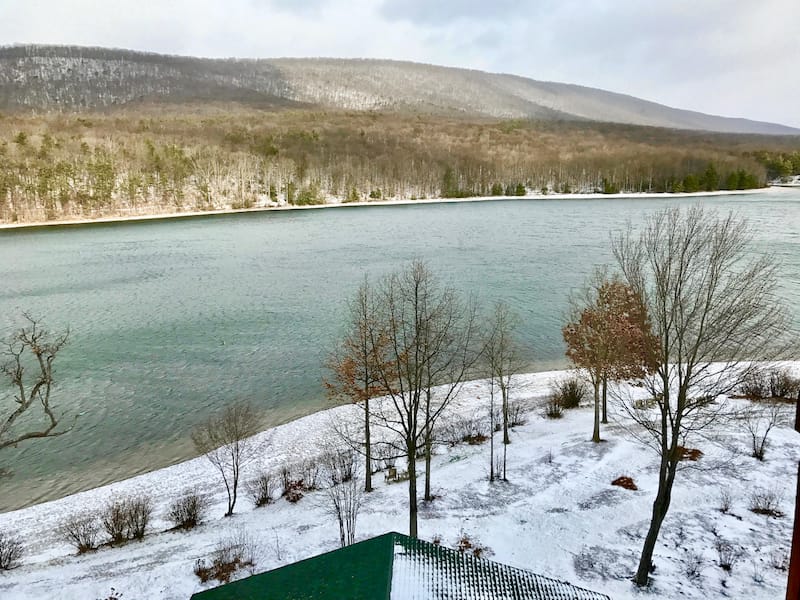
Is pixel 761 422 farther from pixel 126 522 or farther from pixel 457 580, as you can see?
pixel 126 522

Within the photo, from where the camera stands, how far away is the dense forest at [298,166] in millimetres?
107875

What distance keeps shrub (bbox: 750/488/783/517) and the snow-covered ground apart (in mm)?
178

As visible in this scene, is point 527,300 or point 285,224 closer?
Result: point 527,300

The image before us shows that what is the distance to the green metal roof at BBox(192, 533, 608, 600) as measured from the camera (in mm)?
5844

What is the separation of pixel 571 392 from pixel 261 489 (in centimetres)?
1414

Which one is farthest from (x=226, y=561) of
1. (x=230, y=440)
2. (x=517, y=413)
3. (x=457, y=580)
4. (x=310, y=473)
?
(x=517, y=413)

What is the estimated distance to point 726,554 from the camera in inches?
440

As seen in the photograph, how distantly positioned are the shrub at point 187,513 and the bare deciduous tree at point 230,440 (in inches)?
33.0

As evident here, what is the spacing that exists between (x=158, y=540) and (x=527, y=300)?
29.5m

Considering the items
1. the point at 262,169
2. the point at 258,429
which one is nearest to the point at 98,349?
the point at 258,429

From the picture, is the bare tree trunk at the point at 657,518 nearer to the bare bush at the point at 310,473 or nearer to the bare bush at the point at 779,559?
the bare bush at the point at 779,559

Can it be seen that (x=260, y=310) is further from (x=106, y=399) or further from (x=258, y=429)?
(x=258, y=429)

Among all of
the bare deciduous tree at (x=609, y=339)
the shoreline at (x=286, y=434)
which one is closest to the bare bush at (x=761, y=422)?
the bare deciduous tree at (x=609, y=339)

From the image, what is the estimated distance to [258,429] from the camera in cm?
2128
